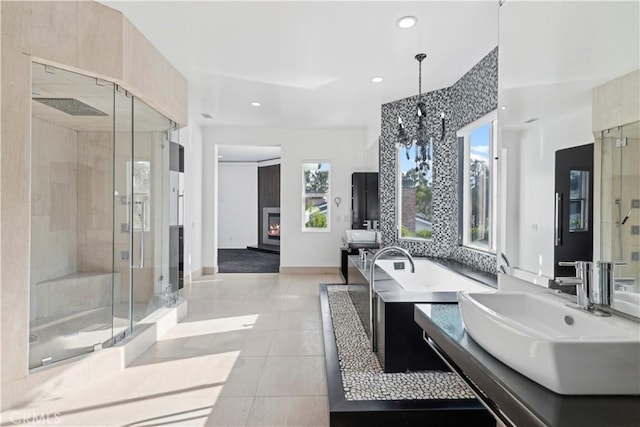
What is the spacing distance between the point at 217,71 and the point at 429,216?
126 inches

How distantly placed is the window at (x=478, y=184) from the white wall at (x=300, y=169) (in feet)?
9.05

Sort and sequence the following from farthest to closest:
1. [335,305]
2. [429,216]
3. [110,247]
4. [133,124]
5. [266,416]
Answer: [429,216]
[335,305]
[110,247]
[133,124]
[266,416]

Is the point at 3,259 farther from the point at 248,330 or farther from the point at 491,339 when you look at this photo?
the point at 491,339

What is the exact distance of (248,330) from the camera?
3.63 m

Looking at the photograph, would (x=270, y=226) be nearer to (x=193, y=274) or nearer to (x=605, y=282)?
(x=193, y=274)

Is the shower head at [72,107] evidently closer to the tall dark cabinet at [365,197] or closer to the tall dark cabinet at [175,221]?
the tall dark cabinet at [175,221]

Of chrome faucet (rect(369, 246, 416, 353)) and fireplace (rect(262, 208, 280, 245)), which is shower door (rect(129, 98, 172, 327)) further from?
fireplace (rect(262, 208, 280, 245))

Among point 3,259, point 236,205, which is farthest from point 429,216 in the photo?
point 236,205

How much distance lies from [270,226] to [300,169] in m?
3.56

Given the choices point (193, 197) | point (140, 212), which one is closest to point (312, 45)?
point (140, 212)

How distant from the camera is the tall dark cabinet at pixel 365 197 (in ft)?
20.8

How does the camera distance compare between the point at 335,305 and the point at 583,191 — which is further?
the point at 335,305

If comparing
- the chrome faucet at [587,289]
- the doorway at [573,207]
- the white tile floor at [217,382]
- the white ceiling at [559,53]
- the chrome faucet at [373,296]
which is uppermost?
the white ceiling at [559,53]

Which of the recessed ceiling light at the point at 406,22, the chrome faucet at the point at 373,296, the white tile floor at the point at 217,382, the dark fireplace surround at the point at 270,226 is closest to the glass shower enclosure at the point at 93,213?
the white tile floor at the point at 217,382
